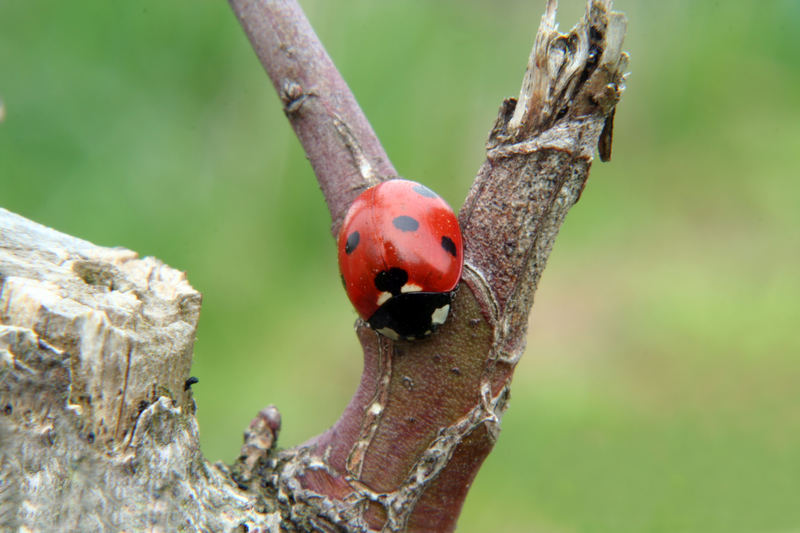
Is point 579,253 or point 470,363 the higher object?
point 579,253

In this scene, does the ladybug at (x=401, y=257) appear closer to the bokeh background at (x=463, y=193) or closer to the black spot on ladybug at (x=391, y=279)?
the black spot on ladybug at (x=391, y=279)

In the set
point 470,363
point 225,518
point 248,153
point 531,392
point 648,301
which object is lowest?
point 225,518

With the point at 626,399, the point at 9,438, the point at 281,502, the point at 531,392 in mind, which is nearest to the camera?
the point at 9,438

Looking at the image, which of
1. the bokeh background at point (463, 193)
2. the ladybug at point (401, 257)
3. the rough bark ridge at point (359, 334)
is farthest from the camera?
the bokeh background at point (463, 193)

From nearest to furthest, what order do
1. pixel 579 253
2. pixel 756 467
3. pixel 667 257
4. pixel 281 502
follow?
pixel 281 502 < pixel 756 467 < pixel 667 257 < pixel 579 253

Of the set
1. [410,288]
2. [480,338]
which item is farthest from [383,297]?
[480,338]

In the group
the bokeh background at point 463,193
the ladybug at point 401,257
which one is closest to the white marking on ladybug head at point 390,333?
the ladybug at point 401,257

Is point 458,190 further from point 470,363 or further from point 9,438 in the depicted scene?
point 9,438

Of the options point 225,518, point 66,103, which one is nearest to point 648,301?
point 225,518
